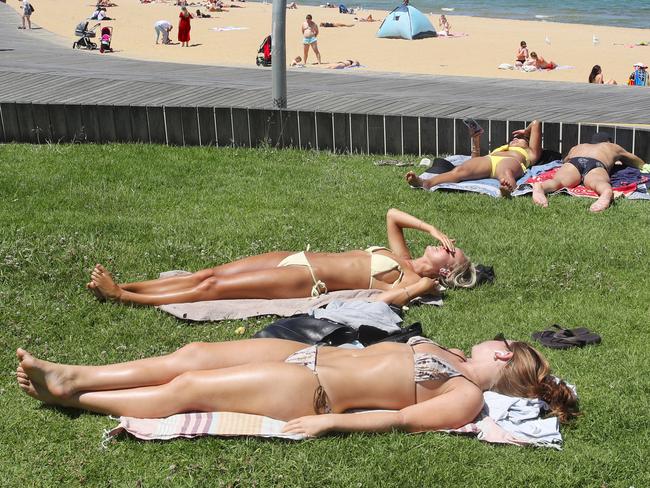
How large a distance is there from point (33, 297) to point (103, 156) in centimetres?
379

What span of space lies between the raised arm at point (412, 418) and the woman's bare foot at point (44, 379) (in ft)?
3.91

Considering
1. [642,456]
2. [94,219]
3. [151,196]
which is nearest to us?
[642,456]

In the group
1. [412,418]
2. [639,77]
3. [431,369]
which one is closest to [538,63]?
[639,77]

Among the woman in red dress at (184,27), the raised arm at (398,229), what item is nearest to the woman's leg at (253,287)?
the raised arm at (398,229)

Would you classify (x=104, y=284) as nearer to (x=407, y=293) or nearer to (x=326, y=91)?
(x=407, y=293)

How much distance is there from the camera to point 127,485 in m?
4.10

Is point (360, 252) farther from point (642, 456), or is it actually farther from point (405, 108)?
point (405, 108)

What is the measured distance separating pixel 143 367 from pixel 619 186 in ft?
20.7

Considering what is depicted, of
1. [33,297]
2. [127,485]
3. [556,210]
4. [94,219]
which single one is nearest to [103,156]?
[94,219]

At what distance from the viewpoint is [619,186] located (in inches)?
372

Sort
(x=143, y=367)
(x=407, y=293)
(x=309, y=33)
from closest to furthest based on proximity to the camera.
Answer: (x=143, y=367), (x=407, y=293), (x=309, y=33)

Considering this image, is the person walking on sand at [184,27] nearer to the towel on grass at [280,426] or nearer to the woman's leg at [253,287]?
the woman's leg at [253,287]

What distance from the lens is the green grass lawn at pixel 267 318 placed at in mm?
4297

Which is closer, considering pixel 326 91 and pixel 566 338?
pixel 566 338
